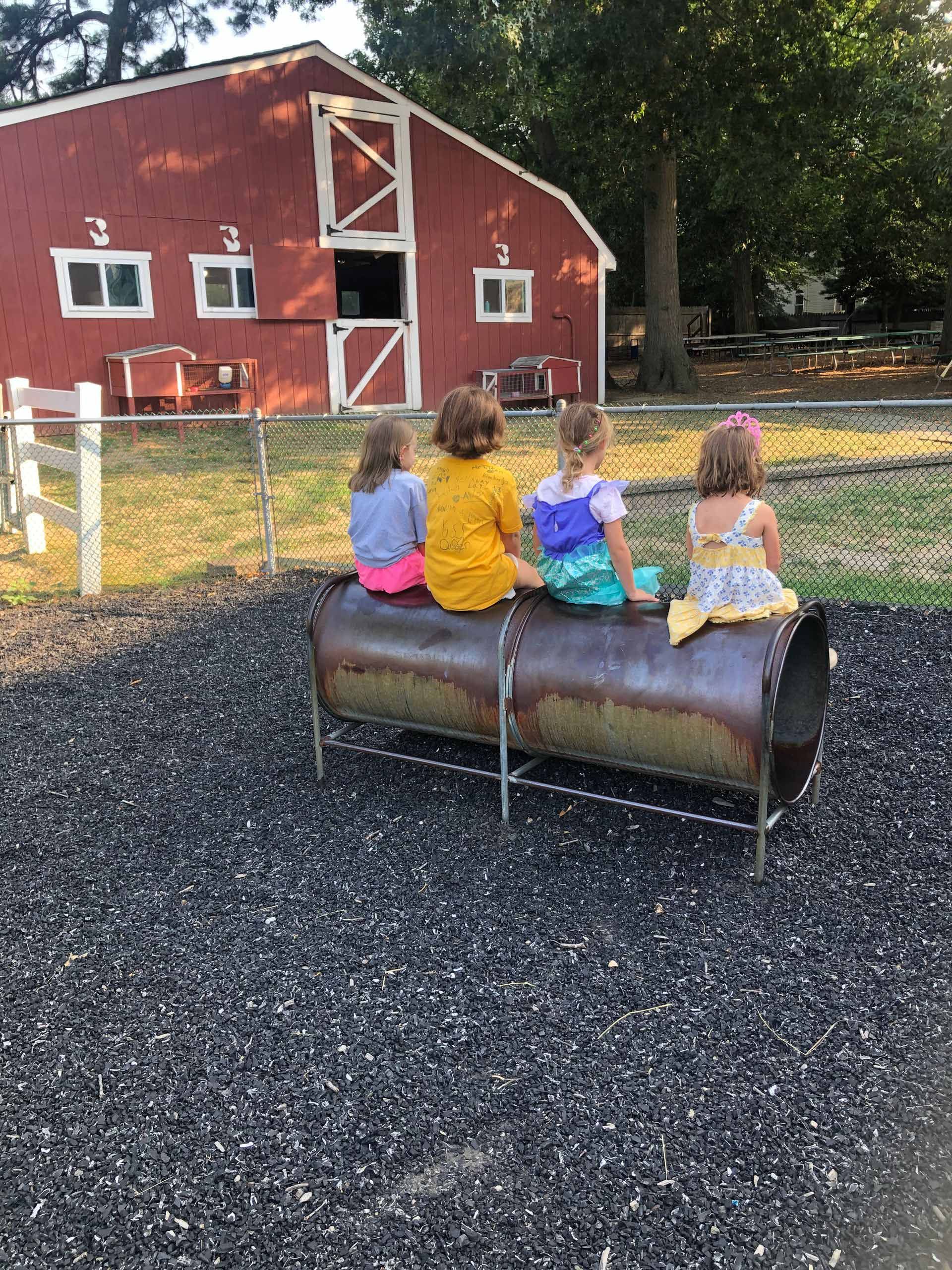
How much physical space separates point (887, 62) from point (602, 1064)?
20.9 m

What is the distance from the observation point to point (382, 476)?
4246 millimetres

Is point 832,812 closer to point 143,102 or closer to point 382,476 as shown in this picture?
point 382,476

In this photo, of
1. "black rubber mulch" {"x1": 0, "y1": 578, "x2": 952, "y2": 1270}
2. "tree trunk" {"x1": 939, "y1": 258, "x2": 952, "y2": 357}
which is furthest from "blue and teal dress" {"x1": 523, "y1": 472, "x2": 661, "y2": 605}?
"tree trunk" {"x1": 939, "y1": 258, "x2": 952, "y2": 357}

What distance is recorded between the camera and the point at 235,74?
16.4m

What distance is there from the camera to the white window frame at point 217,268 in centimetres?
1664

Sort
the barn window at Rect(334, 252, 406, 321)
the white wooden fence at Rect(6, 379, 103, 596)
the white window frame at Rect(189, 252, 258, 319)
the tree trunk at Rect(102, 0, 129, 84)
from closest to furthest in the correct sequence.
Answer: the white wooden fence at Rect(6, 379, 103, 596), the white window frame at Rect(189, 252, 258, 319), the barn window at Rect(334, 252, 406, 321), the tree trunk at Rect(102, 0, 129, 84)

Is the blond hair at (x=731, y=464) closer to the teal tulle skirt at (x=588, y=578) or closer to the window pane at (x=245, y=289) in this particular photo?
the teal tulle skirt at (x=588, y=578)

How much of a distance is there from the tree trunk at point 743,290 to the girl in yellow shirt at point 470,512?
124ft

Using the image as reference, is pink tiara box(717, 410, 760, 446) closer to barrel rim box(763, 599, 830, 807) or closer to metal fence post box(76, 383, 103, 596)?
barrel rim box(763, 599, 830, 807)

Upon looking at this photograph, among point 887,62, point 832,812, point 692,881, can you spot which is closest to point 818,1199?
point 692,881

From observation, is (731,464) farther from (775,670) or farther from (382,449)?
(382,449)

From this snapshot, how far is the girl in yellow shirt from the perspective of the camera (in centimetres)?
384

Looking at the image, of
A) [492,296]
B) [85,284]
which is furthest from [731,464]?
[492,296]

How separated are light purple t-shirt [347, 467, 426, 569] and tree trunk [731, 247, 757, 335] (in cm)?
3753
